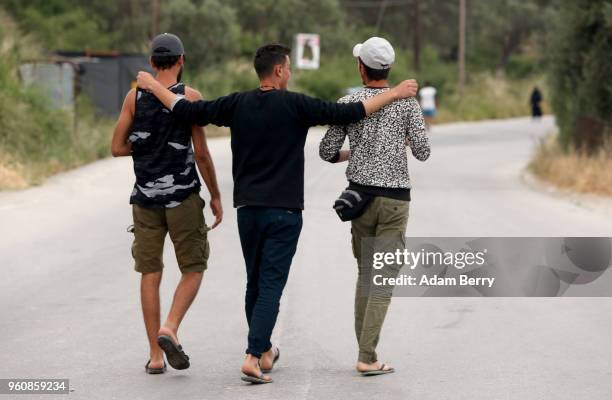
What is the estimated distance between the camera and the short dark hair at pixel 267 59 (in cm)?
703

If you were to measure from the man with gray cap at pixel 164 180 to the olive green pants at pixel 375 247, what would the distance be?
87 cm

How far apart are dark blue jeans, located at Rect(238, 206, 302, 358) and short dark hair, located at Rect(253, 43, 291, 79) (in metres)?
0.74

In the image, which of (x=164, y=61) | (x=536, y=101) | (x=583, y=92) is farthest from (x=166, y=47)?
(x=536, y=101)

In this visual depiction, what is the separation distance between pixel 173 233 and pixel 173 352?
68 cm

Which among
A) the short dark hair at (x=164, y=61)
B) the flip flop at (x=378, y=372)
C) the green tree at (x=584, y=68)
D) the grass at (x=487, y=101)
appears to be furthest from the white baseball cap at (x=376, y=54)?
the grass at (x=487, y=101)

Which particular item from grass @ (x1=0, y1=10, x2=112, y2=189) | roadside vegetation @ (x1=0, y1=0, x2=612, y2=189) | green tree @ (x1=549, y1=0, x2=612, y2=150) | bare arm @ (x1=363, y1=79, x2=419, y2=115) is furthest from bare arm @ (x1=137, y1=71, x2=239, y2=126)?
green tree @ (x1=549, y1=0, x2=612, y2=150)

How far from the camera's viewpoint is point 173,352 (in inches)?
278

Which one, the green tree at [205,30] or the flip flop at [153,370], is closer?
Result: the flip flop at [153,370]

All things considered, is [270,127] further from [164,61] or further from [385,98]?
[164,61]

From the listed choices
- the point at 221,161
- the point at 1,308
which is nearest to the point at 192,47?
the point at 221,161

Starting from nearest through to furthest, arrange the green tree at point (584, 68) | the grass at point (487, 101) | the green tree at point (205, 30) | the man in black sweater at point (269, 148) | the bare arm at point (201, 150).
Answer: the man in black sweater at point (269, 148) < the bare arm at point (201, 150) < the green tree at point (584, 68) < the green tree at point (205, 30) < the grass at point (487, 101)

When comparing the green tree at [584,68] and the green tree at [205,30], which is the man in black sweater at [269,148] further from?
the green tree at [205,30]

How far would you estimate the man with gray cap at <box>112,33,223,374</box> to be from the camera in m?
7.22

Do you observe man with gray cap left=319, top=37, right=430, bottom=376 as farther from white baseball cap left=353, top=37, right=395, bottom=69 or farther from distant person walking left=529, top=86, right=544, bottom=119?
distant person walking left=529, top=86, right=544, bottom=119
